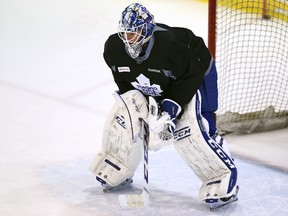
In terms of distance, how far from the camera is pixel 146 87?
3.15m

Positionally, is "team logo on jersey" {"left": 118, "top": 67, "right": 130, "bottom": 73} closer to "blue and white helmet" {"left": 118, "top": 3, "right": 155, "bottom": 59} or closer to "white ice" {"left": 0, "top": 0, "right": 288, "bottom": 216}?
"blue and white helmet" {"left": 118, "top": 3, "right": 155, "bottom": 59}

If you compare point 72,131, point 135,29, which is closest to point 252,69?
point 72,131

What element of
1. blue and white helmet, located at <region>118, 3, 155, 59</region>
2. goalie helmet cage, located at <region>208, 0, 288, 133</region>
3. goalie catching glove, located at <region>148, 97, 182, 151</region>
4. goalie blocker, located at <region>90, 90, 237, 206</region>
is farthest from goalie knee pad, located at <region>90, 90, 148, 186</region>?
goalie helmet cage, located at <region>208, 0, 288, 133</region>

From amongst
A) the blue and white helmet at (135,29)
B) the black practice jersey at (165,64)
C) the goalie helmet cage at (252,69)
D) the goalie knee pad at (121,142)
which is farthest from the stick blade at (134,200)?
the goalie helmet cage at (252,69)

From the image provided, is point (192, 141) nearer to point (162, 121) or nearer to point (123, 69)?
point (162, 121)

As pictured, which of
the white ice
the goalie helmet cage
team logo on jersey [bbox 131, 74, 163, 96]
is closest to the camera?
team logo on jersey [bbox 131, 74, 163, 96]

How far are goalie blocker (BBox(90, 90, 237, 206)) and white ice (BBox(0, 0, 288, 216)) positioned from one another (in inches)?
4.1

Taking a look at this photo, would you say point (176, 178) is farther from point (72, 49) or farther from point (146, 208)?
point (72, 49)

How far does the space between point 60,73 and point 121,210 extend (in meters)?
1.96

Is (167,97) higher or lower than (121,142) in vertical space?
higher

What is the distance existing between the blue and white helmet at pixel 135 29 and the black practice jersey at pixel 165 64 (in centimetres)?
4

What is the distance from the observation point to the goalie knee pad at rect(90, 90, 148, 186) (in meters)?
3.18

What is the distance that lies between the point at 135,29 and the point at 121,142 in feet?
1.82

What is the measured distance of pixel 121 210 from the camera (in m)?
3.14
